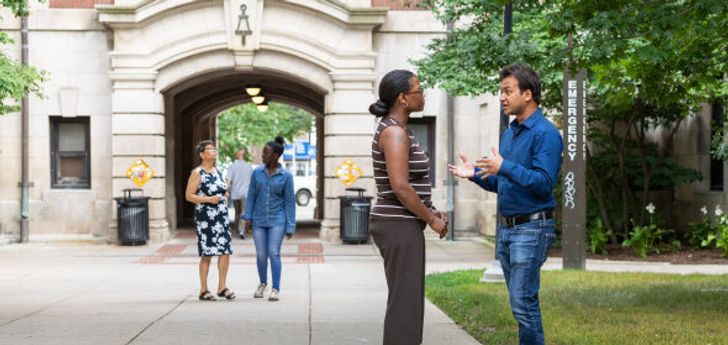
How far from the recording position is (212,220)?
12.2 meters

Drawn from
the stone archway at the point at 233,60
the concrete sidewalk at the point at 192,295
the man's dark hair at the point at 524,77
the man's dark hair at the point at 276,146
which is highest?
the stone archway at the point at 233,60

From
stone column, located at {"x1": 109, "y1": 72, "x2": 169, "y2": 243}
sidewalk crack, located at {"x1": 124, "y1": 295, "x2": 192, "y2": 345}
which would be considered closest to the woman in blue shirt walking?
sidewalk crack, located at {"x1": 124, "y1": 295, "x2": 192, "y2": 345}

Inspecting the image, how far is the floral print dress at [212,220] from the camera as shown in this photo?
12.1 meters

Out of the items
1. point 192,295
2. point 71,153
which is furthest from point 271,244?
point 71,153

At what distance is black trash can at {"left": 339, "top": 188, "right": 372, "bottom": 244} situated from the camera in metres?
21.8

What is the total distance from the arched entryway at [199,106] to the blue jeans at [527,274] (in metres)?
17.0

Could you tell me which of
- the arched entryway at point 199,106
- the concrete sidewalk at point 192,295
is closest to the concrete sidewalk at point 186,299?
the concrete sidewalk at point 192,295

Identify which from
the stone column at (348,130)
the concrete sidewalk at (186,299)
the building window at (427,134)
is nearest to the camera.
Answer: the concrete sidewalk at (186,299)

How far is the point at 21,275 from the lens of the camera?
1582cm

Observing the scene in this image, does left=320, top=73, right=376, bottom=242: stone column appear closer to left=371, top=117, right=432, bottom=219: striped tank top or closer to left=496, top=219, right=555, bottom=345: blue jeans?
left=496, top=219, right=555, bottom=345: blue jeans

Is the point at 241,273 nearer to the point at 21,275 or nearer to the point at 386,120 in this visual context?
the point at 21,275

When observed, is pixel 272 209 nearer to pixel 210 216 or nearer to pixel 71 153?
pixel 210 216

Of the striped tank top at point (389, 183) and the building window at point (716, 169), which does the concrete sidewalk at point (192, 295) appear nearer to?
the striped tank top at point (389, 183)

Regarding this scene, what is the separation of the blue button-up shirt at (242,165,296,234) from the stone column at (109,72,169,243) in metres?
10.7
